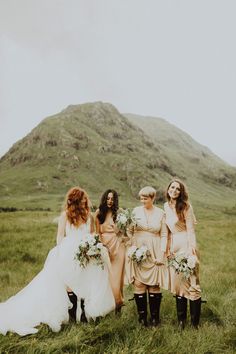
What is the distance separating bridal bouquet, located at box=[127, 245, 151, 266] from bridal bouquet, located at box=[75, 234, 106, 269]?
24.3 inches

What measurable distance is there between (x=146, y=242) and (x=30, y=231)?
12.7 meters

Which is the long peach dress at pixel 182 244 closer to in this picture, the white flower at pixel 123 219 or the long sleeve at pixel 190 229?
the long sleeve at pixel 190 229

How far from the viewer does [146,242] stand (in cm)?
764

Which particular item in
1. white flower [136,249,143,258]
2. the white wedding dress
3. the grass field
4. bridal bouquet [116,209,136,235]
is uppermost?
bridal bouquet [116,209,136,235]

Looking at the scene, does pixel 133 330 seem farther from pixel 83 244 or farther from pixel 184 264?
pixel 83 244

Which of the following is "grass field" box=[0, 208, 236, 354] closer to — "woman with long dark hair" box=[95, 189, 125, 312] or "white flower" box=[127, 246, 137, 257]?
"woman with long dark hair" box=[95, 189, 125, 312]

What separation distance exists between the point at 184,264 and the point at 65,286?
243cm

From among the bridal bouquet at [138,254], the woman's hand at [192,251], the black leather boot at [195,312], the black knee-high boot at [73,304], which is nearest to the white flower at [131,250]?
the bridal bouquet at [138,254]

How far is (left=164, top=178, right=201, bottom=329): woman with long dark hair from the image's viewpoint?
7.14 meters

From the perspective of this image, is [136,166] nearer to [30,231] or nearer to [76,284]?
[30,231]

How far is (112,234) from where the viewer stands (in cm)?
826

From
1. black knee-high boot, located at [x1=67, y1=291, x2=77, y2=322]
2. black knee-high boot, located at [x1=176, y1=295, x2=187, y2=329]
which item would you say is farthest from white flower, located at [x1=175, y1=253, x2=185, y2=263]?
black knee-high boot, located at [x1=67, y1=291, x2=77, y2=322]

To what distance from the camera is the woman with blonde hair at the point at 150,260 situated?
7.43 metres

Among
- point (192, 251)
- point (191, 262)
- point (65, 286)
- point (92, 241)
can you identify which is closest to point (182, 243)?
point (192, 251)
